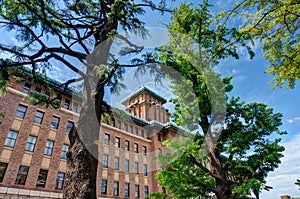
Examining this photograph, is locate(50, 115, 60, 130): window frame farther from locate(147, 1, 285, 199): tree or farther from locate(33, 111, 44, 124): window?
locate(147, 1, 285, 199): tree

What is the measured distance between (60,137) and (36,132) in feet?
7.06

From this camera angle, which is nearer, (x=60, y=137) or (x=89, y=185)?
(x=89, y=185)

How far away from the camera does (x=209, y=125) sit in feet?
25.7

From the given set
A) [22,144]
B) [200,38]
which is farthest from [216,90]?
[22,144]

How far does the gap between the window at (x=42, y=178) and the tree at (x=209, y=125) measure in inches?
492

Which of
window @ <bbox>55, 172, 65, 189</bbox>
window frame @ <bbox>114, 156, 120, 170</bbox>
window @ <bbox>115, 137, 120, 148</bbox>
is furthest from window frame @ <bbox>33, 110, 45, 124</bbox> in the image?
window frame @ <bbox>114, 156, 120, 170</bbox>

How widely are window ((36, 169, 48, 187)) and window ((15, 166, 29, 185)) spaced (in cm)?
103

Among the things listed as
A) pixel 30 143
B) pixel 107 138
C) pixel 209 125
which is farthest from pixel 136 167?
pixel 209 125

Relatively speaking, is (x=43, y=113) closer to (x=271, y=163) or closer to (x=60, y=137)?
(x=60, y=137)

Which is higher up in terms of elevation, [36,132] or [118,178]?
[36,132]

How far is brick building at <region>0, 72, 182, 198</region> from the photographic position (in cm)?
1424

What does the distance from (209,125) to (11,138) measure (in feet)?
50.1

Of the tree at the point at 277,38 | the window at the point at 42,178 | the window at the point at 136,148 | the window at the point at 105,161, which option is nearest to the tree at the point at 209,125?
the tree at the point at 277,38

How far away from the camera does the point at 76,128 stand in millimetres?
3422
